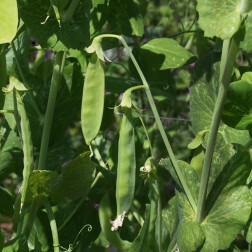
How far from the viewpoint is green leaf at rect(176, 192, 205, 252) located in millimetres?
666

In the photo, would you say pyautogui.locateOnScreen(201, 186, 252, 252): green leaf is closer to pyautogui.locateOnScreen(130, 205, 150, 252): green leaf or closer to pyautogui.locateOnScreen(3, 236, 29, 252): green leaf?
pyautogui.locateOnScreen(130, 205, 150, 252): green leaf

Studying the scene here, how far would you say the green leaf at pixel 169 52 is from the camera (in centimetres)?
89

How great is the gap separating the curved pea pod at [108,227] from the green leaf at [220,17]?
39 centimetres

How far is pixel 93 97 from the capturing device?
686 mm

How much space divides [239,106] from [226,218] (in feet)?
0.48

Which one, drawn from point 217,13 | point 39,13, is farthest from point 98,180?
point 217,13

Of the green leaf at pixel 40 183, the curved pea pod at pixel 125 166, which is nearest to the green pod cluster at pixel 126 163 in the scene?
the curved pea pod at pixel 125 166

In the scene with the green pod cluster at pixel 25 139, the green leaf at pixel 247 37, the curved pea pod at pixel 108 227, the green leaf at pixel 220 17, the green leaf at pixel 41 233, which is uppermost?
the green leaf at pixel 220 17

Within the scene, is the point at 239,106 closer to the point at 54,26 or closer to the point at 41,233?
the point at 54,26

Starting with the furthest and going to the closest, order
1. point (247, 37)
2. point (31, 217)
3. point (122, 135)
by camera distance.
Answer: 1. point (31, 217)
2. point (122, 135)
3. point (247, 37)

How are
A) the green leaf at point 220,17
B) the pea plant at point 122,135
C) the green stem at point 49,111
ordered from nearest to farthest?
1. the green leaf at point 220,17
2. the pea plant at point 122,135
3. the green stem at point 49,111

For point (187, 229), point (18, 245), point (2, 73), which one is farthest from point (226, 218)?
point (2, 73)

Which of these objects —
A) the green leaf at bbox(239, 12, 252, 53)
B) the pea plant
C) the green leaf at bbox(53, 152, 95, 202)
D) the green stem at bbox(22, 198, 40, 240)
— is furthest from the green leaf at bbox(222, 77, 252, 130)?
the green stem at bbox(22, 198, 40, 240)

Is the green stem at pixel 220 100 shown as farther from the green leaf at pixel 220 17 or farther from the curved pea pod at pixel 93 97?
the curved pea pod at pixel 93 97
